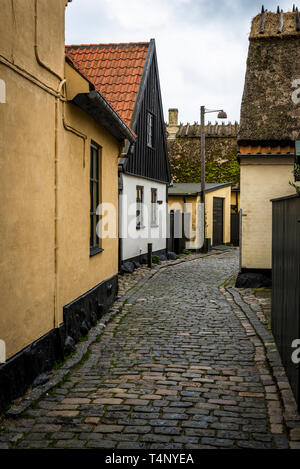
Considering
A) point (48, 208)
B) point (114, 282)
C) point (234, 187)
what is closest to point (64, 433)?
point (48, 208)

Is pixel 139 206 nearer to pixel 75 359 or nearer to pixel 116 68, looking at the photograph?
pixel 116 68

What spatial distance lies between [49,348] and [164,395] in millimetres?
1488

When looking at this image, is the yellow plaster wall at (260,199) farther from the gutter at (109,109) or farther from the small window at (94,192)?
the small window at (94,192)

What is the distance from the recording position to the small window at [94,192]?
8602 mm

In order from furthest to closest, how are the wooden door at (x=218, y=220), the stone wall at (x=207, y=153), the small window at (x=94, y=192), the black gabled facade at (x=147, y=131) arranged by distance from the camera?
1. the stone wall at (x=207, y=153)
2. the wooden door at (x=218, y=220)
3. the black gabled facade at (x=147, y=131)
4. the small window at (x=94, y=192)

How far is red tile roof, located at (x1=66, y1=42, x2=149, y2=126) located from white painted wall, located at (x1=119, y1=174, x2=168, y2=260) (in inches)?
85.6

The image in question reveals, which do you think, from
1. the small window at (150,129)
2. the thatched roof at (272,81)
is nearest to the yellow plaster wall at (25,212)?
the thatched roof at (272,81)

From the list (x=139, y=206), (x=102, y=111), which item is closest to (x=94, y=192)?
(x=102, y=111)

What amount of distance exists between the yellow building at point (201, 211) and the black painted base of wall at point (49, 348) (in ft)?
46.9

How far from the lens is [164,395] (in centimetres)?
509

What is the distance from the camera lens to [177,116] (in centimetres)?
3578

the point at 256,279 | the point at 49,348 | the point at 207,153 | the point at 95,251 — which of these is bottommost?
the point at 49,348

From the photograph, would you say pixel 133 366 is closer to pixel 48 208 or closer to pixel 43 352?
pixel 43 352
